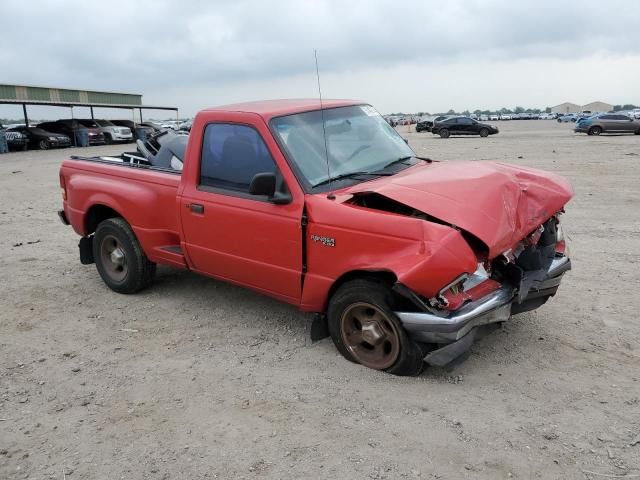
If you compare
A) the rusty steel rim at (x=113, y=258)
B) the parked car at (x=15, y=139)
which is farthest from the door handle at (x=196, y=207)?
the parked car at (x=15, y=139)

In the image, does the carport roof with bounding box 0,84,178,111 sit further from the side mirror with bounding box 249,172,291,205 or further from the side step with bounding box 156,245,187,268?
the side mirror with bounding box 249,172,291,205

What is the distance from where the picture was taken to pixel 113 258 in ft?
18.7

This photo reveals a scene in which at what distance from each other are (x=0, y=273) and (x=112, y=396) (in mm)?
3713

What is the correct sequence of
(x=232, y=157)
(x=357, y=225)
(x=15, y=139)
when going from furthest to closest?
1. (x=15, y=139)
2. (x=232, y=157)
3. (x=357, y=225)

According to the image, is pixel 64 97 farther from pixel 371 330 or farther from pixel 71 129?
pixel 371 330

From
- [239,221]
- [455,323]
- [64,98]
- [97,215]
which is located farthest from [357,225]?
[64,98]

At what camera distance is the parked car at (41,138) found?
30.2 metres

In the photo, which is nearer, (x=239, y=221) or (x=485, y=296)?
(x=485, y=296)

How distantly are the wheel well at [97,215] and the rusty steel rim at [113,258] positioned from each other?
11.7 inches

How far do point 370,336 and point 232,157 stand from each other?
1.86 metres

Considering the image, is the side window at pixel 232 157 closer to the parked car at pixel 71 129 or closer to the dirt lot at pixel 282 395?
the dirt lot at pixel 282 395

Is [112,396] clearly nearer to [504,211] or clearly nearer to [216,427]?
[216,427]

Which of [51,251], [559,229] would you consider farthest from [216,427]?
[51,251]

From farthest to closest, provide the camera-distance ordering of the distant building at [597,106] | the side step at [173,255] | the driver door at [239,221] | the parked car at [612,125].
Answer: the distant building at [597,106] < the parked car at [612,125] < the side step at [173,255] < the driver door at [239,221]
